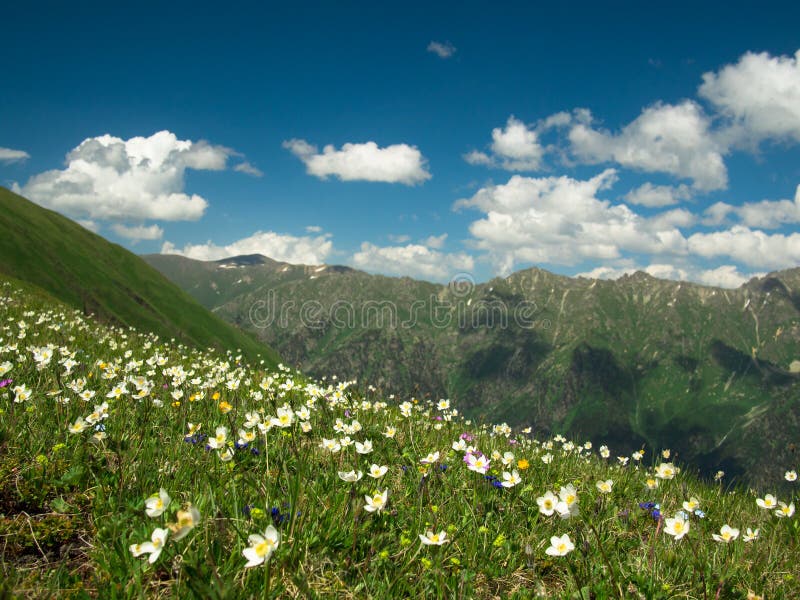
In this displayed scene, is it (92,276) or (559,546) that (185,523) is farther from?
(92,276)

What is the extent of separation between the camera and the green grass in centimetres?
324

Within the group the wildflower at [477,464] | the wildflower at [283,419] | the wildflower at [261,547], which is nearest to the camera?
the wildflower at [261,547]

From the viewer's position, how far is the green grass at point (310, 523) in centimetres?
324

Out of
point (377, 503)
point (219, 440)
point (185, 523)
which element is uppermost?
point (185, 523)

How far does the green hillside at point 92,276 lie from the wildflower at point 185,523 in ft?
410

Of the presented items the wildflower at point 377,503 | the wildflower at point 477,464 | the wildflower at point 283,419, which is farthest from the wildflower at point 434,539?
the wildflower at point 283,419

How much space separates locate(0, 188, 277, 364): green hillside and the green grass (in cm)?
12156

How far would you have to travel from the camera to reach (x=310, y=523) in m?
3.87

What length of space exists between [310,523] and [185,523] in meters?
1.88

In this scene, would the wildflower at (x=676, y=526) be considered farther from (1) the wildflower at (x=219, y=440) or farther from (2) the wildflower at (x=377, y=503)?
(1) the wildflower at (x=219, y=440)

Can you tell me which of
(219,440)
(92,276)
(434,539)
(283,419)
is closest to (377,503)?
(434,539)

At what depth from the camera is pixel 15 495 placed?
4.08m

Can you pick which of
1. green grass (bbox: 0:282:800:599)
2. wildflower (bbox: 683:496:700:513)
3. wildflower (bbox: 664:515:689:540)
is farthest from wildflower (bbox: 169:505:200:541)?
wildflower (bbox: 683:496:700:513)

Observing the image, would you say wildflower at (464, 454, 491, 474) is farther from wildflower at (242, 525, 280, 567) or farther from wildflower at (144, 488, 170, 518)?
wildflower at (144, 488, 170, 518)
